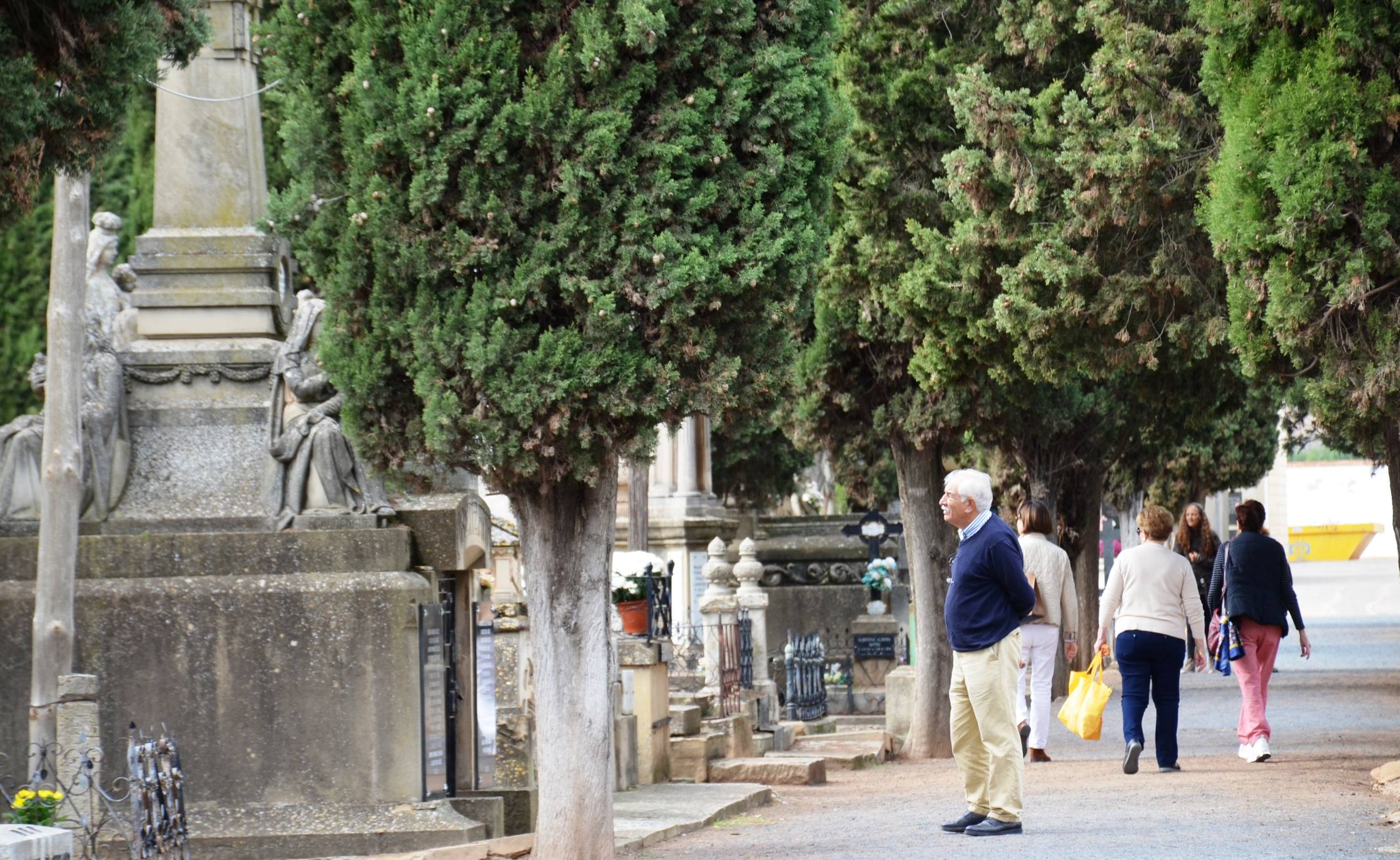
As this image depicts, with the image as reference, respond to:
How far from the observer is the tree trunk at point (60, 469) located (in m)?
9.01

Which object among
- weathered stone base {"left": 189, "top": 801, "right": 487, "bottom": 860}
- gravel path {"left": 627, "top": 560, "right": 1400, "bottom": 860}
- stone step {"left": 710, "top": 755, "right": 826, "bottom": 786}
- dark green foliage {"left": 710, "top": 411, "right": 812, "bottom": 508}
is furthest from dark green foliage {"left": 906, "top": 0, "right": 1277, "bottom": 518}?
dark green foliage {"left": 710, "top": 411, "right": 812, "bottom": 508}

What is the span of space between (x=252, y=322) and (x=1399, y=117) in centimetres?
632

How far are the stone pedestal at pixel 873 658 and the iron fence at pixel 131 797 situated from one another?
1593cm

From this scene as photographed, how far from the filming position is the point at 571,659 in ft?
28.3

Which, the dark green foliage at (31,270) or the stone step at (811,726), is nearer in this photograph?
the stone step at (811,726)

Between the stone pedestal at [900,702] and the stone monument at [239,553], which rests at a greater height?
the stone monument at [239,553]

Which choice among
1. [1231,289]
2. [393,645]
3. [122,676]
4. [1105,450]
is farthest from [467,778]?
[1105,450]

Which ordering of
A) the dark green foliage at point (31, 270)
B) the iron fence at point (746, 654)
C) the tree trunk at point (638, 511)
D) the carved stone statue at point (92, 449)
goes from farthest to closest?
the dark green foliage at point (31, 270) → the tree trunk at point (638, 511) → the iron fence at point (746, 654) → the carved stone statue at point (92, 449)

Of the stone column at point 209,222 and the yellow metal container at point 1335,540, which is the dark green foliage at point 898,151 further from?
the yellow metal container at point 1335,540

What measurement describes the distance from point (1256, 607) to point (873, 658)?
11453 millimetres

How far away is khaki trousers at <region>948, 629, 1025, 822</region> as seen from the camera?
917cm

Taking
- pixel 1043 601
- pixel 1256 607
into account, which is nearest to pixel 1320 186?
pixel 1256 607

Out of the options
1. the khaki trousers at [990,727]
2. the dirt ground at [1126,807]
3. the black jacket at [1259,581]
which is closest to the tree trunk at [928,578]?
the dirt ground at [1126,807]

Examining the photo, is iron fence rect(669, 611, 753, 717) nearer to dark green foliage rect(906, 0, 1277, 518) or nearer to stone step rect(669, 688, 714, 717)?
stone step rect(669, 688, 714, 717)
